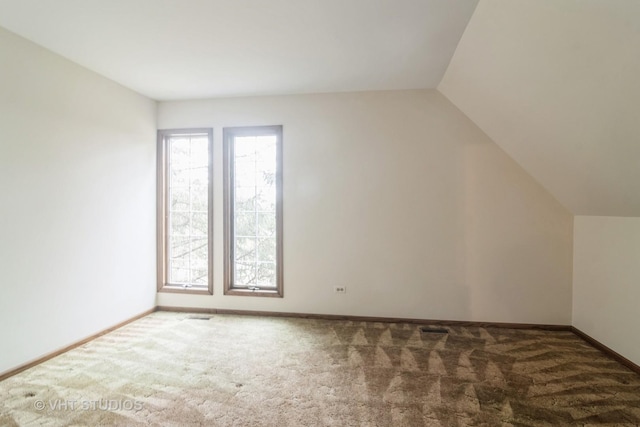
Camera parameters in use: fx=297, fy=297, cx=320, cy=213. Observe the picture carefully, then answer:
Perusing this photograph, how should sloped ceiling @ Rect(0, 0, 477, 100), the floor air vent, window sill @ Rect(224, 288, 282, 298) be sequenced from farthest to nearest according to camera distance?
1. window sill @ Rect(224, 288, 282, 298)
2. the floor air vent
3. sloped ceiling @ Rect(0, 0, 477, 100)

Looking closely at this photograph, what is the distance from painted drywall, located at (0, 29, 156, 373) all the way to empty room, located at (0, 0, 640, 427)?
20mm

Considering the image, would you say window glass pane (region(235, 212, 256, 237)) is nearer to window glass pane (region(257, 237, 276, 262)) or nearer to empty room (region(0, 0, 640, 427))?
empty room (region(0, 0, 640, 427))

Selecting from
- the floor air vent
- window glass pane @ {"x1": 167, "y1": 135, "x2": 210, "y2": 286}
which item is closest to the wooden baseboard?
the floor air vent

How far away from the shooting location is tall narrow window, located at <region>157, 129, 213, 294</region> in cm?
390

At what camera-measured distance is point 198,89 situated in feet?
11.6

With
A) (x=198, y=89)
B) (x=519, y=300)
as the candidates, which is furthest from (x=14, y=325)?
(x=519, y=300)

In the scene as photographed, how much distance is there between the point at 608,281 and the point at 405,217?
193cm

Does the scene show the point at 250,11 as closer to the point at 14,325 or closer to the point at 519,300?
the point at 14,325

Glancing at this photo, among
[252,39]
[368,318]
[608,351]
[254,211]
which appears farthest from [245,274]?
[608,351]

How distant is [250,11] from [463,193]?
2774 millimetres

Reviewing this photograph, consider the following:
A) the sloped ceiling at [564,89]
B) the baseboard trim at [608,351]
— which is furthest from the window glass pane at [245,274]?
the baseboard trim at [608,351]

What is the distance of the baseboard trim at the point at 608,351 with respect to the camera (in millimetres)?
2459

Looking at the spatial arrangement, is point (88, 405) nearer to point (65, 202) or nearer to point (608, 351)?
point (65, 202)

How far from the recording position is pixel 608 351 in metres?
2.72
